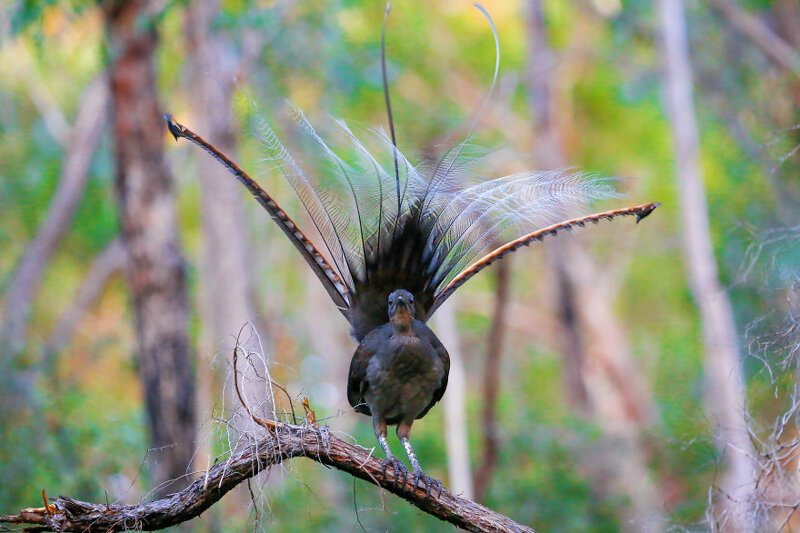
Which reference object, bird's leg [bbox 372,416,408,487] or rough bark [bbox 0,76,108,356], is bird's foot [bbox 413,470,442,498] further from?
rough bark [bbox 0,76,108,356]

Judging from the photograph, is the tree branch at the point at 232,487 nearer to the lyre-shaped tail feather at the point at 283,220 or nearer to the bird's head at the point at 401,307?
the bird's head at the point at 401,307

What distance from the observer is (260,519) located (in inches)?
166

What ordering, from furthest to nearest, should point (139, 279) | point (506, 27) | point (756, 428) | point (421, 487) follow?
point (506, 27), point (139, 279), point (756, 428), point (421, 487)

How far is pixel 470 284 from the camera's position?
84.7 feet

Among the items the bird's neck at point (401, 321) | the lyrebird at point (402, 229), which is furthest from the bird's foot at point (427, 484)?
the bird's neck at point (401, 321)

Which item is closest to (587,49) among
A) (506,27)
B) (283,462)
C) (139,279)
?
(506,27)

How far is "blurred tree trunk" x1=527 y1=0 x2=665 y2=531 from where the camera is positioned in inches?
617

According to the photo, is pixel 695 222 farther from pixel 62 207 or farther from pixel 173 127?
pixel 173 127

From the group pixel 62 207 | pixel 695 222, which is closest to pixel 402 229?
pixel 695 222

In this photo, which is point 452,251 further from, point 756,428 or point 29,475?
point 29,475

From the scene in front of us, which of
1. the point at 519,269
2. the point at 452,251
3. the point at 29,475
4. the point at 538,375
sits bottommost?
the point at 452,251

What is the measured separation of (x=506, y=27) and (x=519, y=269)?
5.84m

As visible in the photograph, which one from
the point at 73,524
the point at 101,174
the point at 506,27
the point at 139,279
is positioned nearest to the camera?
the point at 73,524

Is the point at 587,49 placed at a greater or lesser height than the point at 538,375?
greater
